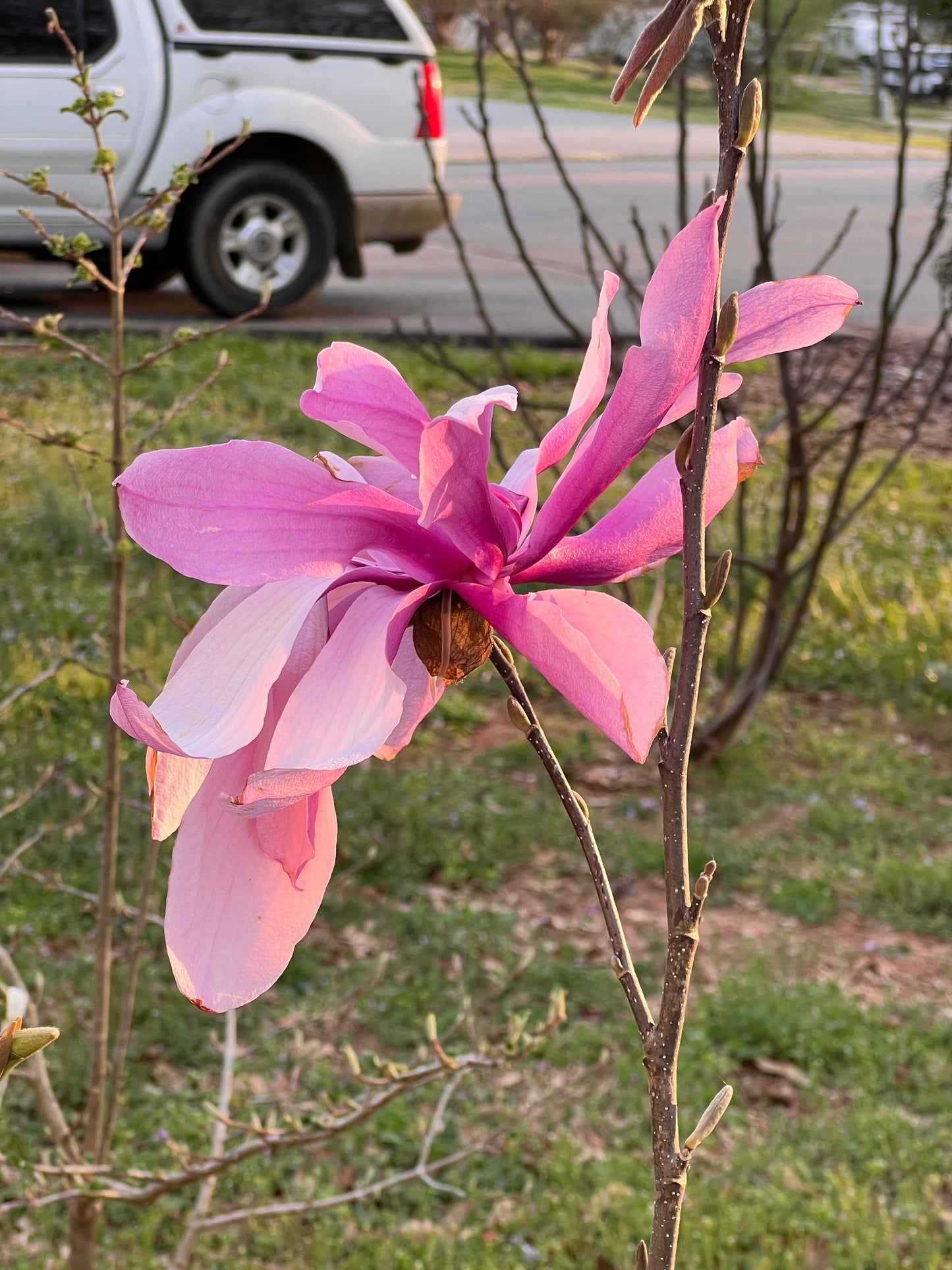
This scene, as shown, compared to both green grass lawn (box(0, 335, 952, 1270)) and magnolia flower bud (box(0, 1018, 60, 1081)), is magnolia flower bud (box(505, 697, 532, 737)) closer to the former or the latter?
magnolia flower bud (box(0, 1018, 60, 1081))

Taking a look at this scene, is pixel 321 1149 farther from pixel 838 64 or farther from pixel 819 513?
pixel 838 64

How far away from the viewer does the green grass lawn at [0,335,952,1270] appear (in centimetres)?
239

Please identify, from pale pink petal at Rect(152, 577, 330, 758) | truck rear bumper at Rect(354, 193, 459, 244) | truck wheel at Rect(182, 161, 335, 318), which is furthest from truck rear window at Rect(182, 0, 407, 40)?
pale pink petal at Rect(152, 577, 330, 758)

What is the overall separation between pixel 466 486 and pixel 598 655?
79 mm

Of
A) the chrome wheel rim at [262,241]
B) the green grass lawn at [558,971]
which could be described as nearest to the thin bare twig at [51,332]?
the green grass lawn at [558,971]

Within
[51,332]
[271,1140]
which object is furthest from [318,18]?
[271,1140]

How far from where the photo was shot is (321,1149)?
8.80 ft

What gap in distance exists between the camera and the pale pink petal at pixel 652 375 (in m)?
0.46

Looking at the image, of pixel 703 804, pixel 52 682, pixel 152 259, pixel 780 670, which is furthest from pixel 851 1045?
pixel 152 259

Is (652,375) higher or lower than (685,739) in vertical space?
higher

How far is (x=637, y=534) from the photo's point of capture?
548 millimetres

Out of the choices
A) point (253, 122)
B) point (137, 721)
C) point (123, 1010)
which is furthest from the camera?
point (253, 122)

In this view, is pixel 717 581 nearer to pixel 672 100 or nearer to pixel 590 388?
pixel 590 388

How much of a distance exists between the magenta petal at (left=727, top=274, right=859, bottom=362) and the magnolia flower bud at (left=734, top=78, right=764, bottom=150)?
54 mm
